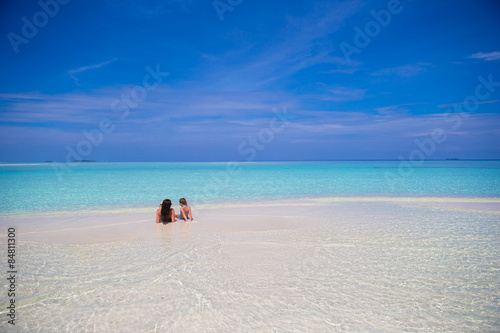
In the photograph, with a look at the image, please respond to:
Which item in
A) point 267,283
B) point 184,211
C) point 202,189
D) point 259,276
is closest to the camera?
point 267,283

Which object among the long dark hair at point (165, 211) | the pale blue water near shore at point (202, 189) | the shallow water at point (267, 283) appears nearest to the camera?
the shallow water at point (267, 283)

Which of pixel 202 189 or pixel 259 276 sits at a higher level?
pixel 202 189

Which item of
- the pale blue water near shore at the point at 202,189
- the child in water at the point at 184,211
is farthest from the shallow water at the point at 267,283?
the pale blue water near shore at the point at 202,189

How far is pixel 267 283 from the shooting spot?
5.25m

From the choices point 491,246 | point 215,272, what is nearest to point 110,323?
point 215,272

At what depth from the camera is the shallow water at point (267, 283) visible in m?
4.08

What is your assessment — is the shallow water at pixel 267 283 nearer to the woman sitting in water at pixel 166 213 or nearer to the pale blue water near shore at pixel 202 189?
the woman sitting in water at pixel 166 213

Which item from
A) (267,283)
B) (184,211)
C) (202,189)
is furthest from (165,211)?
(202,189)

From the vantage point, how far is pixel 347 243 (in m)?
7.89

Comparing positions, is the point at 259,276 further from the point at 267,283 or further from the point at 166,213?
the point at 166,213

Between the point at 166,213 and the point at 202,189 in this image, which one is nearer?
the point at 166,213

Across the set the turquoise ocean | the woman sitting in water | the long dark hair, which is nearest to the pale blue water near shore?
the woman sitting in water

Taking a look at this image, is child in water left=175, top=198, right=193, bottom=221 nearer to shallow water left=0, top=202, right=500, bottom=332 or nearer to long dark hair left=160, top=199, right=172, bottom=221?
long dark hair left=160, top=199, right=172, bottom=221

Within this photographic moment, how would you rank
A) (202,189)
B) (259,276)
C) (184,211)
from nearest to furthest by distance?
(259,276) < (184,211) < (202,189)
